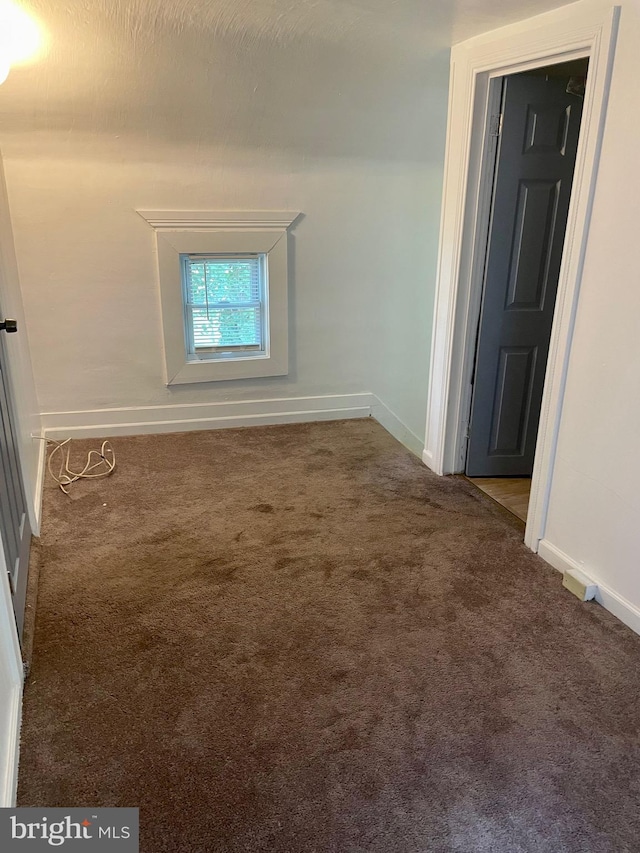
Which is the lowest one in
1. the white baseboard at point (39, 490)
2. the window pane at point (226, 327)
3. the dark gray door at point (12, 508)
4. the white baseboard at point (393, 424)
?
the white baseboard at point (393, 424)

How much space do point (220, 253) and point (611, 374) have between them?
2.50m

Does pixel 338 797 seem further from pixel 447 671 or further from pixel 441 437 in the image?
pixel 441 437

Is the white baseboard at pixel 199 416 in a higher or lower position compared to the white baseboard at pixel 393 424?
higher

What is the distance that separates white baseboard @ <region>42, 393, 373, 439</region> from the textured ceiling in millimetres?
1591

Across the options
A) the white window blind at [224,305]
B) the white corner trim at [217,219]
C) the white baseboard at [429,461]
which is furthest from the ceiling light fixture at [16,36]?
the white baseboard at [429,461]

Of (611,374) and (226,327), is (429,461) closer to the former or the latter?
(611,374)

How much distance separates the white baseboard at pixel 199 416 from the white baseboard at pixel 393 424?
0.06 metres

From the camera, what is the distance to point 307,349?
14.0 feet

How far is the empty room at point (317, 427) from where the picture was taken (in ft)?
5.48

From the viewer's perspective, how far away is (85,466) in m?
3.54

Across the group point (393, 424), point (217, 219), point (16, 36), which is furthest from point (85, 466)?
point (393, 424)

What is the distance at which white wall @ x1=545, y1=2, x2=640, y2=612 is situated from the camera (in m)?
2.12

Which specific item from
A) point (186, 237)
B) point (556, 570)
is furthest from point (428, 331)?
point (556, 570)

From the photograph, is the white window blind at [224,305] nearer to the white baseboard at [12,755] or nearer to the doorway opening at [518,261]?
the doorway opening at [518,261]
